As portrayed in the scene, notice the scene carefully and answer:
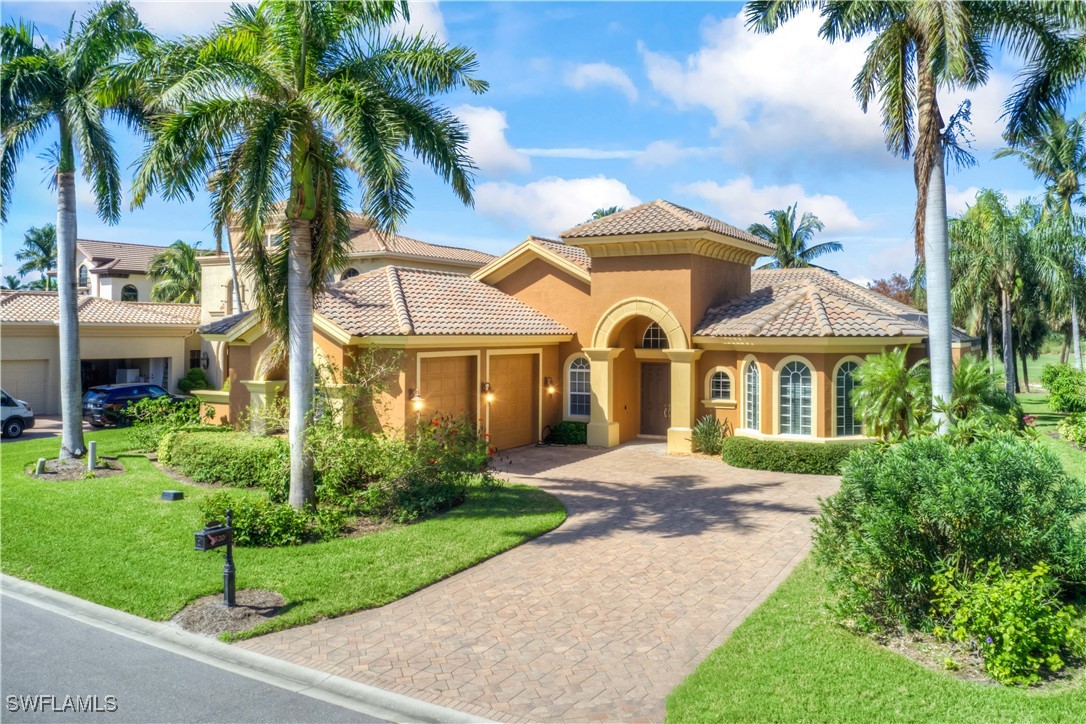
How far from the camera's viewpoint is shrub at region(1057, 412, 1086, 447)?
2119 centimetres

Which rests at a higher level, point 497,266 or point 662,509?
point 497,266

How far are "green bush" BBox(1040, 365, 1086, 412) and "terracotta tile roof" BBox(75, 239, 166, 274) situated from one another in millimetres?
48517

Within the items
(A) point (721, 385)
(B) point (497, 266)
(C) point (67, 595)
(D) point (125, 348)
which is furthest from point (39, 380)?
(A) point (721, 385)

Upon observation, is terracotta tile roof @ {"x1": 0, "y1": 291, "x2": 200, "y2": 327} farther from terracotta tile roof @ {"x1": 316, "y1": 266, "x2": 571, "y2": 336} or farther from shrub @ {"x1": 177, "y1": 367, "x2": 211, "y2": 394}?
terracotta tile roof @ {"x1": 316, "y1": 266, "x2": 571, "y2": 336}

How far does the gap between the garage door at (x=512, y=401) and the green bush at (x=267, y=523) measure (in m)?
8.88

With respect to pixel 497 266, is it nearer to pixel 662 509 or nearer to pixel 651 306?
pixel 651 306

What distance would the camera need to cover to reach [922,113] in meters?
14.0

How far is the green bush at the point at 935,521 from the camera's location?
25.2 ft

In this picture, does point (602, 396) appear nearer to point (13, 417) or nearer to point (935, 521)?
point (935, 521)

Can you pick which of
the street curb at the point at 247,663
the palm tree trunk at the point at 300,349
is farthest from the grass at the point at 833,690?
the palm tree trunk at the point at 300,349

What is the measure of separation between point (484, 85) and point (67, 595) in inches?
407

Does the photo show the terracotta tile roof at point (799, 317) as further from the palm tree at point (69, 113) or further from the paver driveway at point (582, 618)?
the palm tree at point (69, 113)

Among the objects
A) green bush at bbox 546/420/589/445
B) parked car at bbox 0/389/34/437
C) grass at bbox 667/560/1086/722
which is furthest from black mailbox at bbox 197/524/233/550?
parked car at bbox 0/389/34/437

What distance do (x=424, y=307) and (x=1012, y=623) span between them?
15.1 meters
